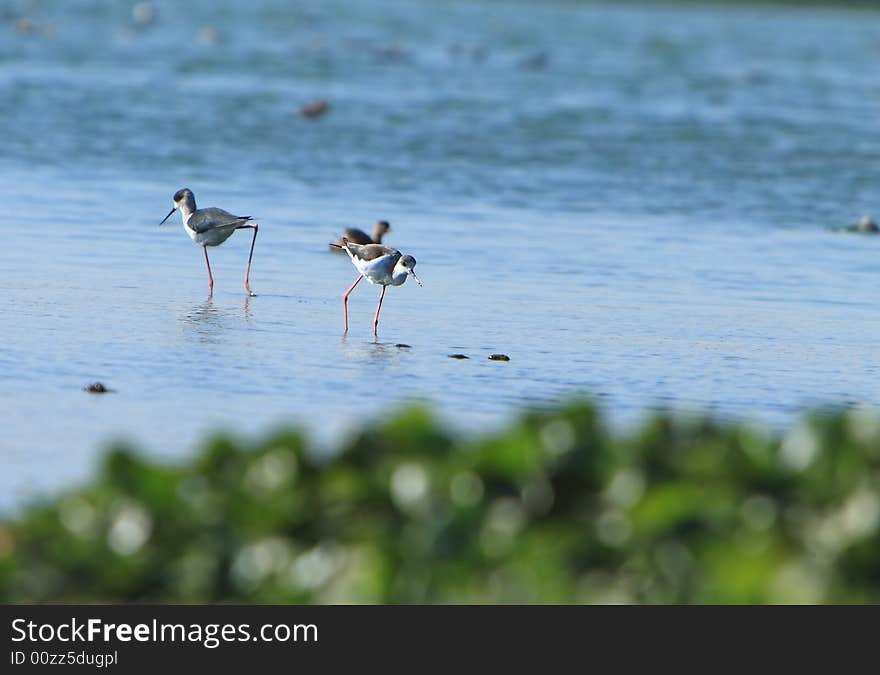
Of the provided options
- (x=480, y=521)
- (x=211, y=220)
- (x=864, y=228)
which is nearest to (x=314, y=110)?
(x=864, y=228)

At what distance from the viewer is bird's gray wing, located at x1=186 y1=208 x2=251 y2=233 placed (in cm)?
1950

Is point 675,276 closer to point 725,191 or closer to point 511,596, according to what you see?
point 725,191

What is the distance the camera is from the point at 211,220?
19.5m

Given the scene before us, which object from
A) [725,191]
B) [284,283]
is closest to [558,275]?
[284,283]

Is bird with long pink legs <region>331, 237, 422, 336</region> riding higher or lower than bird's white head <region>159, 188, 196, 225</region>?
lower

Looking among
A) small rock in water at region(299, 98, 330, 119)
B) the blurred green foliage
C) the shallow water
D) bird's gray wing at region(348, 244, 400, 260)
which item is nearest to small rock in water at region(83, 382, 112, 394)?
the shallow water

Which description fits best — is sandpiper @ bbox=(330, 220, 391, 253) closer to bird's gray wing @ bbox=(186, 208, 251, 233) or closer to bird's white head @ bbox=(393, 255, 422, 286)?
bird's gray wing @ bbox=(186, 208, 251, 233)

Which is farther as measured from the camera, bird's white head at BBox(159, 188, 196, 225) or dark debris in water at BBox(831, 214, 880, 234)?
dark debris in water at BBox(831, 214, 880, 234)

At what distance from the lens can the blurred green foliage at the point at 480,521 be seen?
711cm

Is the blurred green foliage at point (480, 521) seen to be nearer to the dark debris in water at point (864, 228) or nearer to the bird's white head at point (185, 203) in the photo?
the bird's white head at point (185, 203)

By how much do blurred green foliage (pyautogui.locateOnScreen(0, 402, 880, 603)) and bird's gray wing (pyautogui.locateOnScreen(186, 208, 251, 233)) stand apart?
443 inches

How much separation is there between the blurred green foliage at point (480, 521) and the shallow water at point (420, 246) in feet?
→ 2.08

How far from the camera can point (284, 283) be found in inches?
744
